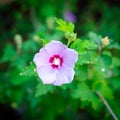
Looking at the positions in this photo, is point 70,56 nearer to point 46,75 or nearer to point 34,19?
point 46,75

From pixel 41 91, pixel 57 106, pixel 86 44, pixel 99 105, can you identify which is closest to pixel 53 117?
pixel 57 106

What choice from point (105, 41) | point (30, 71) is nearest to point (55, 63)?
A: point (30, 71)

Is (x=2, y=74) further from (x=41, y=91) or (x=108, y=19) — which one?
(x=108, y=19)

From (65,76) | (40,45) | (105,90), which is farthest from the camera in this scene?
(40,45)

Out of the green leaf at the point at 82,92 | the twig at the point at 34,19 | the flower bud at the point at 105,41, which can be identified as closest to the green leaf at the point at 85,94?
the green leaf at the point at 82,92

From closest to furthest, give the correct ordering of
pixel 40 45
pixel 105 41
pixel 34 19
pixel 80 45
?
pixel 80 45
pixel 105 41
pixel 40 45
pixel 34 19
